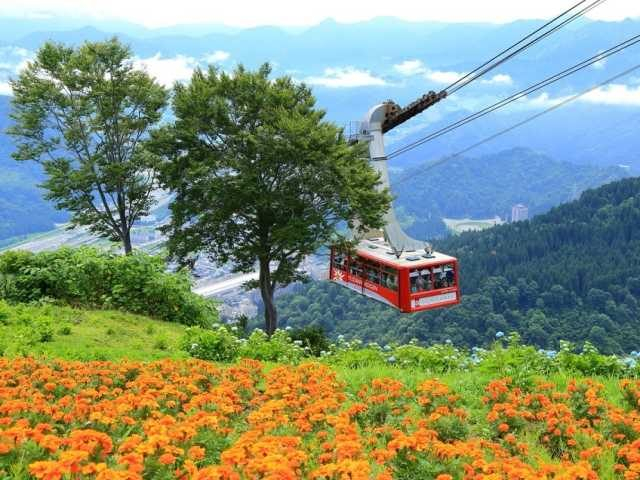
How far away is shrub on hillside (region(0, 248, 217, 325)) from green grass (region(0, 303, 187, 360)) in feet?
2.25

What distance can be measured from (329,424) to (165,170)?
668 inches

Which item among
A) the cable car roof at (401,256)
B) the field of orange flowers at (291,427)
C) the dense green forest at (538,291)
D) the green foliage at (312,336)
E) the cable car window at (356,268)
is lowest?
the dense green forest at (538,291)

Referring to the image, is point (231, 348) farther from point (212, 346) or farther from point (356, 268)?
point (356, 268)

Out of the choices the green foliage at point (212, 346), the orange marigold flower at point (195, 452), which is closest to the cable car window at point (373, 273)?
the green foliage at point (212, 346)

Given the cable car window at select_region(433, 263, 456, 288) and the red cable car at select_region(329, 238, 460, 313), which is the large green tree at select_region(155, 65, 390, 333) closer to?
the red cable car at select_region(329, 238, 460, 313)

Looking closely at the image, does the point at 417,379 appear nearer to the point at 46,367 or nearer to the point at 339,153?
the point at 46,367

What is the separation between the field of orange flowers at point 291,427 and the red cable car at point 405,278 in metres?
12.9

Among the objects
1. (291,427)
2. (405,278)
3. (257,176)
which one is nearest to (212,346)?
(291,427)

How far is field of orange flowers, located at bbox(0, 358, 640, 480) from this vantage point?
17.1 ft

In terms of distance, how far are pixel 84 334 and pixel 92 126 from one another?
13.6m

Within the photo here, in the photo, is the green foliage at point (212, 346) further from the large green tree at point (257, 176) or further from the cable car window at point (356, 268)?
the cable car window at point (356, 268)

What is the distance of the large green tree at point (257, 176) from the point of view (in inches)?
843

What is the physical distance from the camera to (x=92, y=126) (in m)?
24.5

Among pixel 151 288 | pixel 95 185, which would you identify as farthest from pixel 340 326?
pixel 151 288
